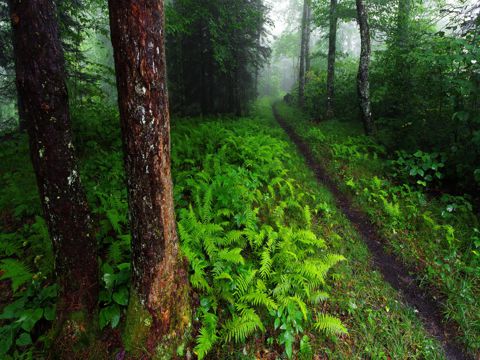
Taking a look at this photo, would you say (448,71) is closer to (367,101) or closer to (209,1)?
(367,101)

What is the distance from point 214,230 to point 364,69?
1021cm

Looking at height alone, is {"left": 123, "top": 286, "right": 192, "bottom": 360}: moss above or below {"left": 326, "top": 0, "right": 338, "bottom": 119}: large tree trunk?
below

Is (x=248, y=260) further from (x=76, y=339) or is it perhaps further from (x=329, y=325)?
(x=76, y=339)

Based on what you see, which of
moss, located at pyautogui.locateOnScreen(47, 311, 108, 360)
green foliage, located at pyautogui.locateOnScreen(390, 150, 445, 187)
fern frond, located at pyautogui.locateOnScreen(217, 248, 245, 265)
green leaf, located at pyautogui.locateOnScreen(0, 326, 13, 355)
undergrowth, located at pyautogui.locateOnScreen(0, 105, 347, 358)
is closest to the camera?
green leaf, located at pyautogui.locateOnScreen(0, 326, 13, 355)

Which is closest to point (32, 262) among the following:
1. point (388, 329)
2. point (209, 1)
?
point (388, 329)

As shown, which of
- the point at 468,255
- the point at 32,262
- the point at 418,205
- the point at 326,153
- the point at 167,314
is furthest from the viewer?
the point at 326,153

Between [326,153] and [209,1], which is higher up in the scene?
[209,1]

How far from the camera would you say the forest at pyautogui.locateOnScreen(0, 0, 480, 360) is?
276cm

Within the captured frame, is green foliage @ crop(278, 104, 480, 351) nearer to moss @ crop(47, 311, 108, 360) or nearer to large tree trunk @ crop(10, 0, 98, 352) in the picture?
moss @ crop(47, 311, 108, 360)

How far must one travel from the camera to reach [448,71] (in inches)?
338

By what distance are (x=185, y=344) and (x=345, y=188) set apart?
663cm

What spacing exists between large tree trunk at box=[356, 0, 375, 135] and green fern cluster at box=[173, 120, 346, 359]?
6.80 m

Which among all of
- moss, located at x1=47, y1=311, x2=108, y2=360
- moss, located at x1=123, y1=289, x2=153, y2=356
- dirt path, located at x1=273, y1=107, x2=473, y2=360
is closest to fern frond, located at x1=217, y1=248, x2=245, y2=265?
moss, located at x1=123, y1=289, x2=153, y2=356

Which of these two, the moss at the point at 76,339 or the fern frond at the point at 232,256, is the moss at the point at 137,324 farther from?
the fern frond at the point at 232,256
